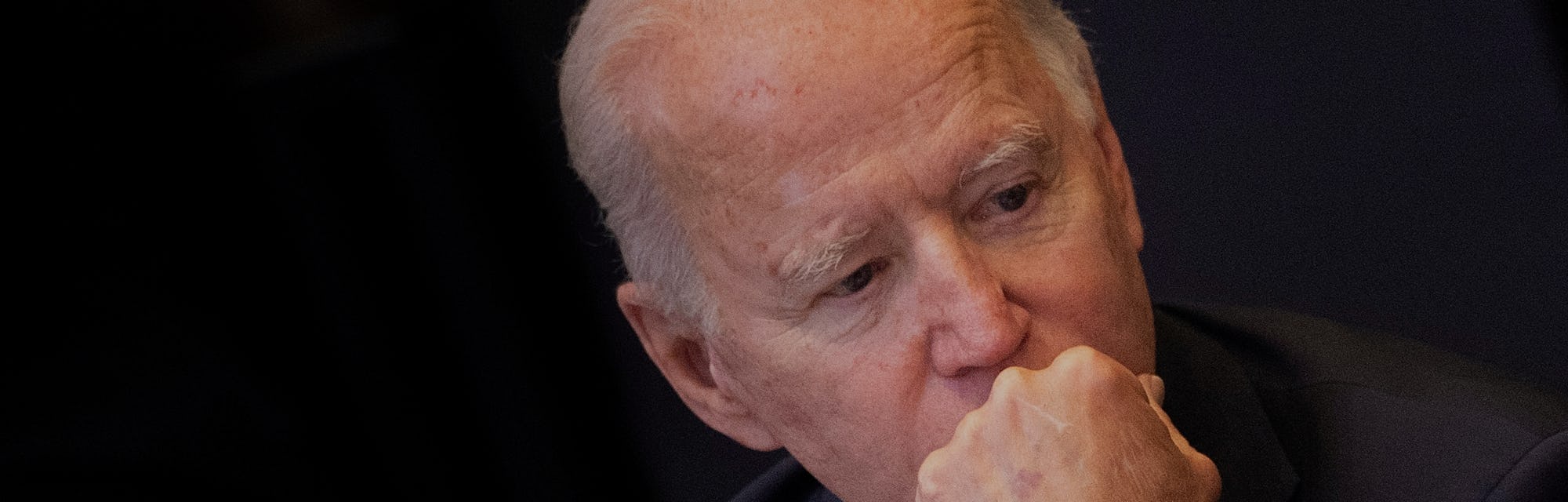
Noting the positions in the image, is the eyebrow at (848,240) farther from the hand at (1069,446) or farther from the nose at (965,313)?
the hand at (1069,446)

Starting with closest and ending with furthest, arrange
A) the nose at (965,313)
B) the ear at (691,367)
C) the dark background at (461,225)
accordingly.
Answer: the nose at (965,313), the ear at (691,367), the dark background at (461,225)

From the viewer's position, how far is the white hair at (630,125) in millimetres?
1659

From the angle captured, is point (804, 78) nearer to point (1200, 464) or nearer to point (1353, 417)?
point (1200, 464)

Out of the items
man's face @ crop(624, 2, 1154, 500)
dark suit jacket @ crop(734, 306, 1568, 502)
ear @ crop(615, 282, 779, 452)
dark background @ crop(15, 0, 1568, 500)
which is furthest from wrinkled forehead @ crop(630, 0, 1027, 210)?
dark background @ crop(15, 0, 1568, 500)

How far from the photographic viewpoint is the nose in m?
1.46

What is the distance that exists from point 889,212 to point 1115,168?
360mm

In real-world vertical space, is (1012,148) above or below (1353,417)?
above

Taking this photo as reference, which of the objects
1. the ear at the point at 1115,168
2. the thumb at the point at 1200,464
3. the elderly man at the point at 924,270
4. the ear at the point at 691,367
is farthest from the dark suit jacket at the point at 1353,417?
the ear at the point at 691,367

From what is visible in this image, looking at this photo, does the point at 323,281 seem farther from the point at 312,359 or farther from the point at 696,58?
the point at 696,58

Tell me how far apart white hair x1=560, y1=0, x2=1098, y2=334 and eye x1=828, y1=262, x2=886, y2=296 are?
17 centimetres

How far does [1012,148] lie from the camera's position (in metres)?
1.53

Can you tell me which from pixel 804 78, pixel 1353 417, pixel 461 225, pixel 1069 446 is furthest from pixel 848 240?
pixel 461 225

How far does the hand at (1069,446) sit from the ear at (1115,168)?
0.34m

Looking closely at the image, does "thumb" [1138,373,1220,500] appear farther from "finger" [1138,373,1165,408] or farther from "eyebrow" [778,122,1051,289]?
"eyebrow" [778,122,1051,289]
